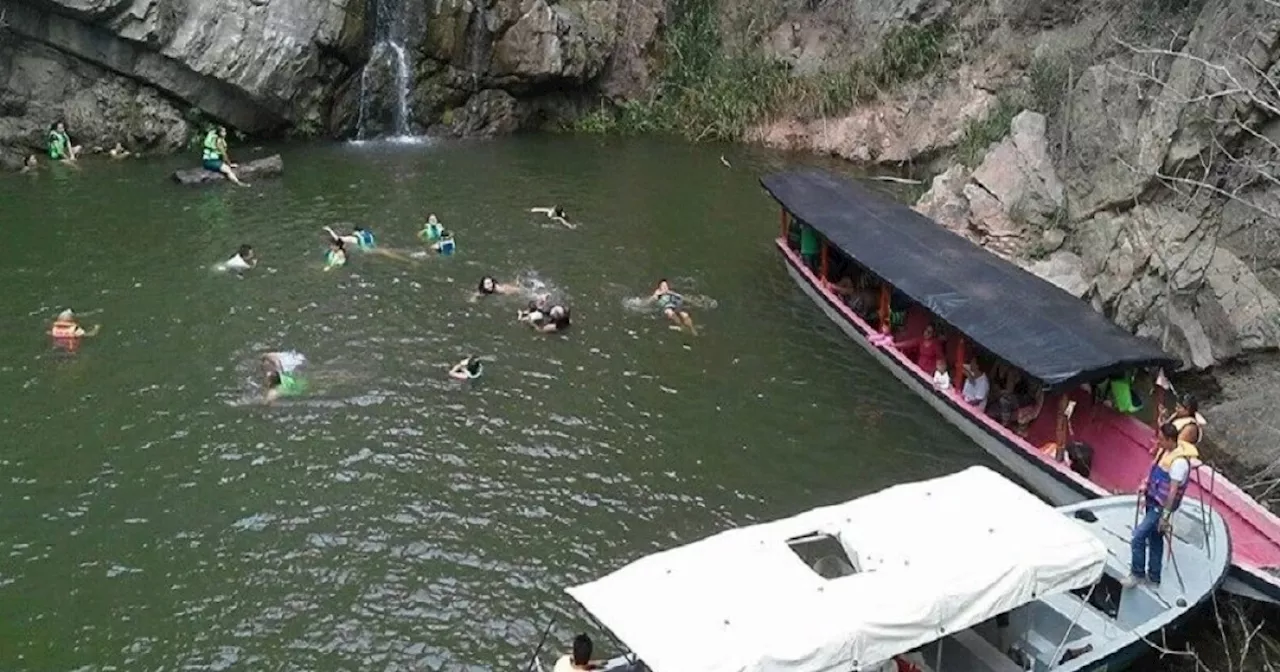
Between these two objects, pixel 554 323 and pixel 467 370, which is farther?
pixel 554 323

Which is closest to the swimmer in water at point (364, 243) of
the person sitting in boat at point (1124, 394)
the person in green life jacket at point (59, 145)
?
the person in green life jacket at point (59, 145)

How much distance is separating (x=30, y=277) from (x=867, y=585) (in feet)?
67.0

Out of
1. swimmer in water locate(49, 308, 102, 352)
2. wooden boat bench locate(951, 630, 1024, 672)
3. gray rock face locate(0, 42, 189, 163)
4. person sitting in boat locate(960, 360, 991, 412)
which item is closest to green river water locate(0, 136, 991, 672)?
swimmer in water locate(49, 308, 102, 352)

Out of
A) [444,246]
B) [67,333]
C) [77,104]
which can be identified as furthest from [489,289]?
[77,104]

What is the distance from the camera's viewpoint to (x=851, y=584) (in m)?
12.4

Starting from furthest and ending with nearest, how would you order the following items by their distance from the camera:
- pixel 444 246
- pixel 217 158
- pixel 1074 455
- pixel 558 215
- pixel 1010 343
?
1. pixel 217 158
2. pixel 558 215
3. pixel 444 246
4. pixel 1010 343
5. pixel 1074 455

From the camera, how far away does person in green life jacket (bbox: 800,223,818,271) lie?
2673 cm

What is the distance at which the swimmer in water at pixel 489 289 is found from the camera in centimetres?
2572

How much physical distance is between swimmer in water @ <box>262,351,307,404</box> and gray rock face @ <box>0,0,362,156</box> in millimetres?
16652

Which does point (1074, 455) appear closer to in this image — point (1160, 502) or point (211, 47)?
point (1160, 502)

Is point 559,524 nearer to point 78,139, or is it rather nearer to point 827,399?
point 827,399

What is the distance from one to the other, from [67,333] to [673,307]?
11769 millimetres

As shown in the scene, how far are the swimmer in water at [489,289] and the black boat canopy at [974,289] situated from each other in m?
6.40

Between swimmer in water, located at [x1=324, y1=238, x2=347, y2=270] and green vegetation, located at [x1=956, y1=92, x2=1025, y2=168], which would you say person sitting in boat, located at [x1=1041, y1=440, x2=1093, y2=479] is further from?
swimmer in water, located at [x1=324, y1=238, x2=347, y2=270]
